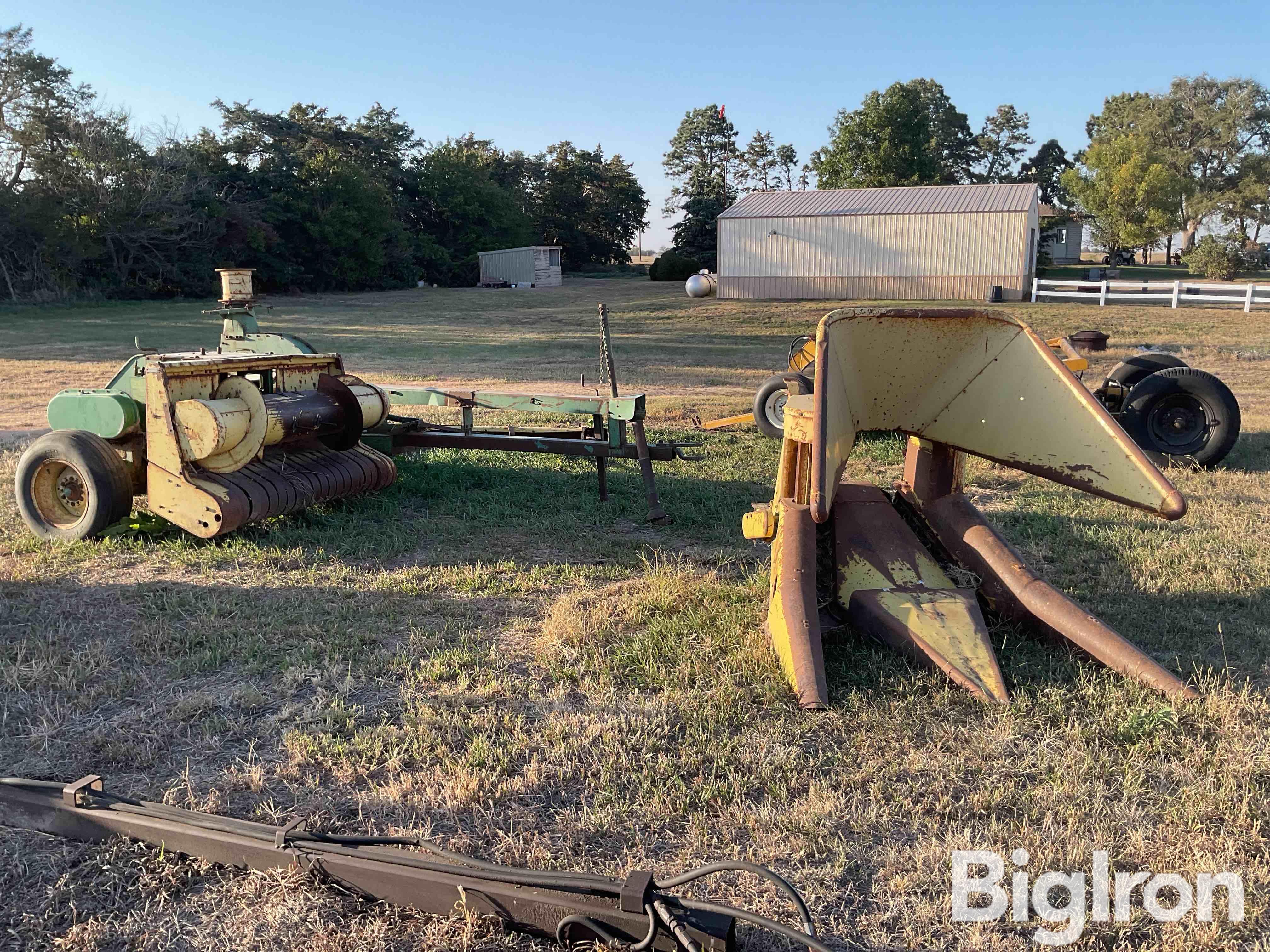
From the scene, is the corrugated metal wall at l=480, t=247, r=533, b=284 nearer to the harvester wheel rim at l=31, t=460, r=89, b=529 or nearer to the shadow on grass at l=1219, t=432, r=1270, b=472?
the shadow on grass at l=1219, t=432, r=1270, b=472

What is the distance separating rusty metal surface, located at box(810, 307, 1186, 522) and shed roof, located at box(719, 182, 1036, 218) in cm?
2622

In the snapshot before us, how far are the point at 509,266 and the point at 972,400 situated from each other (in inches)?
1626

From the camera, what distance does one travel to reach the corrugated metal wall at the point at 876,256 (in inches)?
1126

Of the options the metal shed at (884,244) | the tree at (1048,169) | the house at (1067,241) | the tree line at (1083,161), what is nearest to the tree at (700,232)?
the tree line at (1083,161)

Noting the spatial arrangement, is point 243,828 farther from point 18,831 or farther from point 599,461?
point 599,461

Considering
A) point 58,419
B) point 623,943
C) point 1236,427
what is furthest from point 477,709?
point 1236,427

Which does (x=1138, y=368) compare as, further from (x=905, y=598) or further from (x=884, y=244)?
(x=884, y=244)

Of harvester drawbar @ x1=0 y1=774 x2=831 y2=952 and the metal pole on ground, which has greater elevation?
the metal pole on ground

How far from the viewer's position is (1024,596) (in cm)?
420

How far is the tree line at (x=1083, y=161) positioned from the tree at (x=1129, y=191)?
7cm

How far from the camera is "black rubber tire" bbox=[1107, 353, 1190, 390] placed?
357 inches

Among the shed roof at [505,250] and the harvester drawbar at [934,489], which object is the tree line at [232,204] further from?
the harvester drawbar at [934,489]

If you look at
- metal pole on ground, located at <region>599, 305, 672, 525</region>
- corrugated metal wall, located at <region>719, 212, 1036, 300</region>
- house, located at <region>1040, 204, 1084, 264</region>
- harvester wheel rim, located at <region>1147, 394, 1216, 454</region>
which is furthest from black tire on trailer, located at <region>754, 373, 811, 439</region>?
house, located at <region>1040, 204, 1084, 264</region>

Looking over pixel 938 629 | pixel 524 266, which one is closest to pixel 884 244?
pixel 524 266
